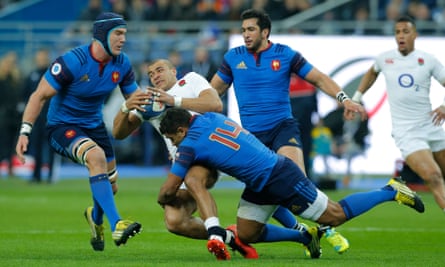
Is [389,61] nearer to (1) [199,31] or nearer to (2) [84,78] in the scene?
(2) [84,78]

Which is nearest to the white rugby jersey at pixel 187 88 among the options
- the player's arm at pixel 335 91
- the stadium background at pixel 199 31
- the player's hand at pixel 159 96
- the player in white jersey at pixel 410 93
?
the player's hand at pixel 159 96

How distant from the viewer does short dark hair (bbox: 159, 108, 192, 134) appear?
10.2 metres

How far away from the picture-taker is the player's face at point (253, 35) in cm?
1237

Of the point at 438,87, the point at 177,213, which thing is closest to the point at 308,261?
the point at 177,213

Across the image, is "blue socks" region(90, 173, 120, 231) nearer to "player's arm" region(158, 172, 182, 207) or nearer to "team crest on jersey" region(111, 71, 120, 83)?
"player's arm" region(158, 172, 182, 207)

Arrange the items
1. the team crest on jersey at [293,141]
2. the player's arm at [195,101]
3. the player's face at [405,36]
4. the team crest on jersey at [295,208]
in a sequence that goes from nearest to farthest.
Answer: the team crest on jersey at [295,208] < the player's arm at [195,101] < the team crest on jersey at [293,141] < the player's face at [405,36]

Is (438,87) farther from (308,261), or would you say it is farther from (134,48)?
(308,261)

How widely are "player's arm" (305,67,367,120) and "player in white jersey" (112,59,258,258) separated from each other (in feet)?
4.37

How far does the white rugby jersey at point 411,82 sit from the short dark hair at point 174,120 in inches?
192

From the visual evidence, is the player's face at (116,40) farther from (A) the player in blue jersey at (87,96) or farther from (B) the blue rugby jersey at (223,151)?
(B) the blue rugby jersey at (223,151)

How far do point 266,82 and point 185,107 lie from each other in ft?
6.22

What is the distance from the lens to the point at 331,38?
23.5 meters

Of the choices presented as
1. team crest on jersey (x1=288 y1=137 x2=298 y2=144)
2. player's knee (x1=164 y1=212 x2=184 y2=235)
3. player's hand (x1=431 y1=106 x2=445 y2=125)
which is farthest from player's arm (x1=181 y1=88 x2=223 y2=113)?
player's hand (x1=431 y1=106 x2=445 y2=125)

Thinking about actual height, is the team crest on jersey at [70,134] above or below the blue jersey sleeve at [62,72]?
below
